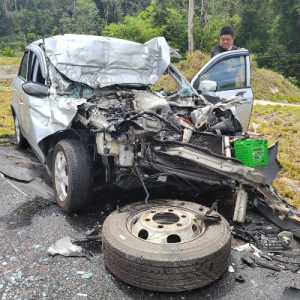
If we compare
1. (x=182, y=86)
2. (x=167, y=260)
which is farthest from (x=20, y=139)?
(x=167, y=260)

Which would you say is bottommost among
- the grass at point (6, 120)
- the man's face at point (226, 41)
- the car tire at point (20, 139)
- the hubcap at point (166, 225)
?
the grass at point (6, 120)

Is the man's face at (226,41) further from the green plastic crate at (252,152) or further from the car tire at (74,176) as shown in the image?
the car tire at (74,176)

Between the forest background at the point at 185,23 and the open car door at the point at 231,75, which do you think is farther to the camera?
the forest background at the point at 185,23

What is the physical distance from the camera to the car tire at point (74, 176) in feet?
10.2

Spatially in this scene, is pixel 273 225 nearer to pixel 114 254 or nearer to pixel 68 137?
pixel 114 254

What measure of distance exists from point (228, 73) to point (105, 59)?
2.09 m

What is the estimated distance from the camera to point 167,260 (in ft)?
7.03

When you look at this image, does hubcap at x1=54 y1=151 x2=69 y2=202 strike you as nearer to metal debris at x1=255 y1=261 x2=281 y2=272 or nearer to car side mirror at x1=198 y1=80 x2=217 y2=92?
metal debris at x1=255 y1=261 x2=281 y2=272

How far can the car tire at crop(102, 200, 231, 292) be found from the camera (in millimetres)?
2150

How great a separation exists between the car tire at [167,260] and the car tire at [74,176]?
2.25 ft

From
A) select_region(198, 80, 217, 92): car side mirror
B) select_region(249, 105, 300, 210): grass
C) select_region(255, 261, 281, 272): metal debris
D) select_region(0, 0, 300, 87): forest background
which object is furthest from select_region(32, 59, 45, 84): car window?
select_region(0, 0, 300, 87): forest background

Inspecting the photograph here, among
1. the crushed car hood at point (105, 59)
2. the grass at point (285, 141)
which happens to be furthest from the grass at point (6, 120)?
the grass at point (285, 141)

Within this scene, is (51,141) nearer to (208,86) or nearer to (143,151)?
(143,151)

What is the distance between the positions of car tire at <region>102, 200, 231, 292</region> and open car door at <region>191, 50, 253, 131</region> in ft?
9.68
